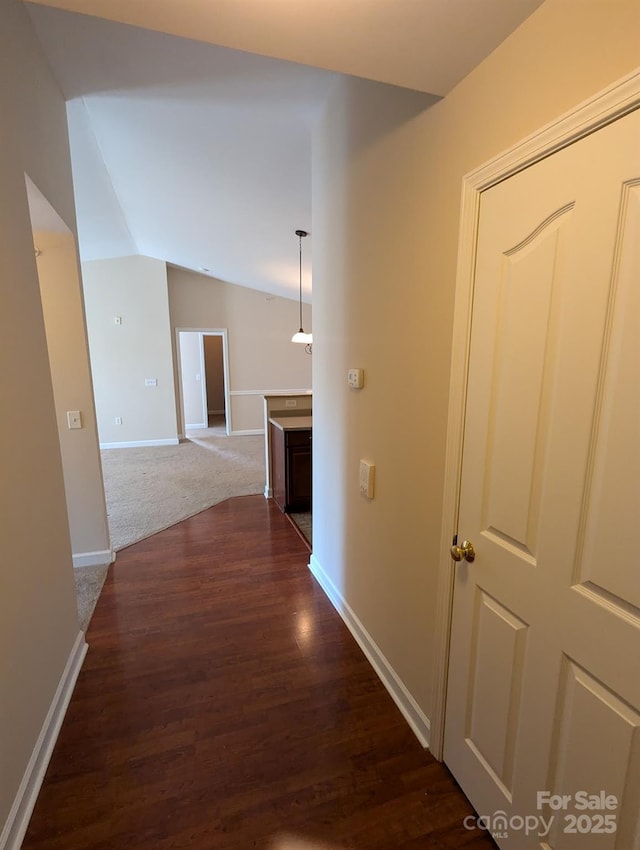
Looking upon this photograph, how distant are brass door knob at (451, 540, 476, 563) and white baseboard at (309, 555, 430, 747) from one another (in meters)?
0.78

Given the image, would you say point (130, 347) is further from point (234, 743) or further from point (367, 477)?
point (234, 743)

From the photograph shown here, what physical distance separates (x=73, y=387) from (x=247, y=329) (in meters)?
5.03

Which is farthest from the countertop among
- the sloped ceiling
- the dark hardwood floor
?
the sloped ceiling

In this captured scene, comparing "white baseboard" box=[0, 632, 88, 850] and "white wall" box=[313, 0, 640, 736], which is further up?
"white wall" box=[313, 0, 640, 736]

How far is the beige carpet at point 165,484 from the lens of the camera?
338 cm

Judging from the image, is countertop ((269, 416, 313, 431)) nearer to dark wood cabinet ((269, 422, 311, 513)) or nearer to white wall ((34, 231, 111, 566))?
dark wood cabinet ((269, 422, 311, 513))

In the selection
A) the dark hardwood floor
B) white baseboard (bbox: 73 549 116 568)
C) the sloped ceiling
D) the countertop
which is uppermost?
the sloped ceiling

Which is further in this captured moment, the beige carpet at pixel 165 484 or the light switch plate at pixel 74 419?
the beige carpet at pixel 165 484

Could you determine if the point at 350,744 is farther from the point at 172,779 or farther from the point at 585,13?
the point at 585,13

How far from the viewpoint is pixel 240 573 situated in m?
2.82

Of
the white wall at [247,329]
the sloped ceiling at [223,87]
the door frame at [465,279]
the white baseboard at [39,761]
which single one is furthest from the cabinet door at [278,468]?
the white wall at [247,329]

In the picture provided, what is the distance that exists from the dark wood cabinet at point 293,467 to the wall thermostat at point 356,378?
5.64 ft

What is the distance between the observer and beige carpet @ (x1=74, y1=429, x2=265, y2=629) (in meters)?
3.38

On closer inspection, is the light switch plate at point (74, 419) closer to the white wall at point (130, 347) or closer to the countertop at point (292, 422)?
the countertop at point (292, 422)
